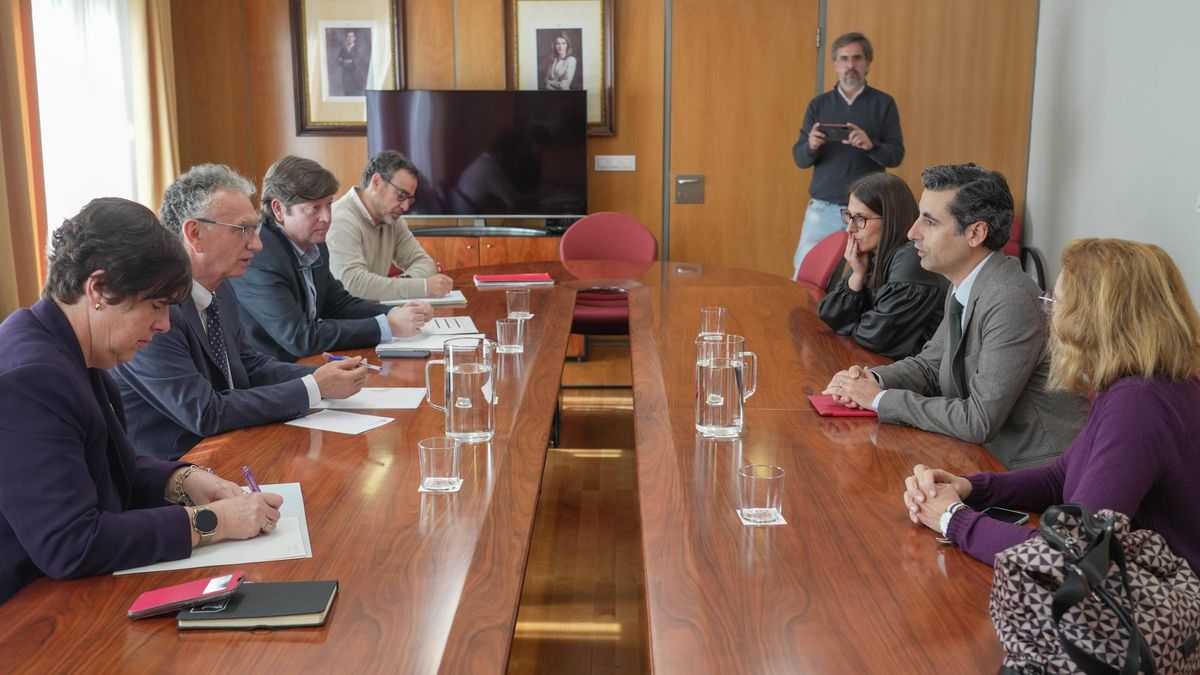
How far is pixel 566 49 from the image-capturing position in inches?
247

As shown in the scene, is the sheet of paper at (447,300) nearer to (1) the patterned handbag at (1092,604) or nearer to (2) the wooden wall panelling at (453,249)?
(2) the wooden wall panelling at (453,249)

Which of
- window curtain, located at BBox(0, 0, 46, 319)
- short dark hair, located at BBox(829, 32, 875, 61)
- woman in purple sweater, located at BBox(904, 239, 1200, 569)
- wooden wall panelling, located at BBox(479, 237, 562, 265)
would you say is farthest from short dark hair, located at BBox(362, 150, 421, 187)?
woman in purple sweater, located at BBox(904, 239, 1200, 569)

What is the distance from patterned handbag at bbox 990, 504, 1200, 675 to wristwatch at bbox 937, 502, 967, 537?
39 centimetres

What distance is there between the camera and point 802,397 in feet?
8.02

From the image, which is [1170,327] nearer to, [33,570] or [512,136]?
[33,570]

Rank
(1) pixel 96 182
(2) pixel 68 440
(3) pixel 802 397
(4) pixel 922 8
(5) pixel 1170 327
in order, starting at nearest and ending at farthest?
1. (2) pixel 68 440
2. (5) pixel 1170 327
3. (3) pixel 802 397
4. (1) pixel 96 182
5. (4) pixel 922 8

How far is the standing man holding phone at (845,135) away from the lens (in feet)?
17.7

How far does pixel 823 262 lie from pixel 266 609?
3.57 m

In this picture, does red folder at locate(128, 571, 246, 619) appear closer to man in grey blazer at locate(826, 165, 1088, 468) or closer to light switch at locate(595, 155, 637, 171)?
man in grey blazer at locate(826, 165, 1088, 468)

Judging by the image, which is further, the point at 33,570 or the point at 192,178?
the point at 192,178

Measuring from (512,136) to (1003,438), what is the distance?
444 cm

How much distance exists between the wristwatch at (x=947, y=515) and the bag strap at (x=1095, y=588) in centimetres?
44

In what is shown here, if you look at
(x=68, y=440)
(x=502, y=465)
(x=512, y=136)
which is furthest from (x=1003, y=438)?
(x=512, y=136)

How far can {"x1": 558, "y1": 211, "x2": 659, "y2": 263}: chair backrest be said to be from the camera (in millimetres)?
5266
